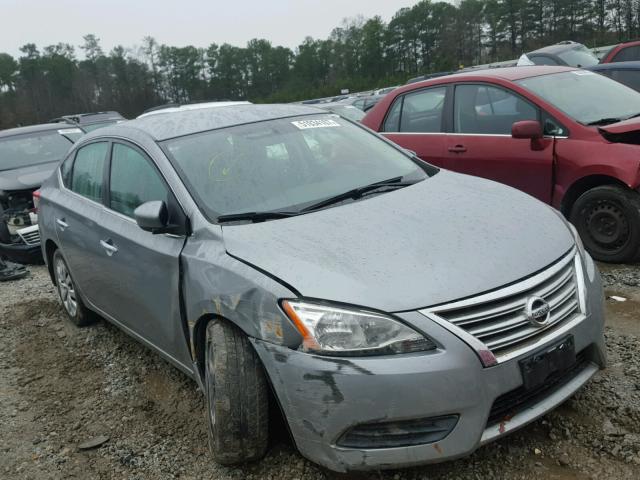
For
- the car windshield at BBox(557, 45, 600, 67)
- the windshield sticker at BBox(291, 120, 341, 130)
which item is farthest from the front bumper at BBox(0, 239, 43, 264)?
the car windshield at BBox(557, 45, 600, 67)

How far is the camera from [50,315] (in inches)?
218

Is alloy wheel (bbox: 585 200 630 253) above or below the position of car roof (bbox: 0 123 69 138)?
below

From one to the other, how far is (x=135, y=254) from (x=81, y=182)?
133 centimetres

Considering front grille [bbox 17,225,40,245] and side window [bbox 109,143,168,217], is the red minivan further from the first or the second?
front grille [bbox 17,225,40,245]

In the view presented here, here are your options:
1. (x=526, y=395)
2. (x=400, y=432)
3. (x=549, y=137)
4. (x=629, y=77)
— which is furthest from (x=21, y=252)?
(x=629, y=77)

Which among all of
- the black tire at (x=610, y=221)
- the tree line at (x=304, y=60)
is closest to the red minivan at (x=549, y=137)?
the black tire at (x=610, y=221)

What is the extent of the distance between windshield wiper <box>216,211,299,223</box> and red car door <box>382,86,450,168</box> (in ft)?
10.9

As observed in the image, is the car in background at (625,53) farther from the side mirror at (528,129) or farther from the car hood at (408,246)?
the car hood at (408,246)

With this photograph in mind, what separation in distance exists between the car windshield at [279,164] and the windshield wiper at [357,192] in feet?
0.13

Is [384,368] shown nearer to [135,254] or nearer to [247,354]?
[247,354]

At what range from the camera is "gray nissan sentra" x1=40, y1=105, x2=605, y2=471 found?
2.34 metres

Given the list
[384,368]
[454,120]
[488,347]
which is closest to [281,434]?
[384,368]

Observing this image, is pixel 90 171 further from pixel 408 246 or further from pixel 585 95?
pixel 585 95

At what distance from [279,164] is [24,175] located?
7118mm
